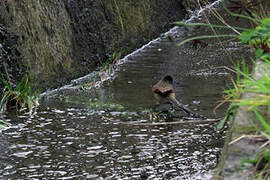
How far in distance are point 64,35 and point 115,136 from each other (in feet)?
9.56

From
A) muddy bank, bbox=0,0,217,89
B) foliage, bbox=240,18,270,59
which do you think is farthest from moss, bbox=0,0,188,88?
foliage, bbox=240,18,270,59

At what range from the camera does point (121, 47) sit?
387 inches

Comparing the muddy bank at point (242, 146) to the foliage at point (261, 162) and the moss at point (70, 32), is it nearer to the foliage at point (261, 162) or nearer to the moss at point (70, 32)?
the foliage at point (261, 162)

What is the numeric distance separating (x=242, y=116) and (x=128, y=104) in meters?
3.84

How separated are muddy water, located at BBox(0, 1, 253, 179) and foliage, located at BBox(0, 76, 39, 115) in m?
0.12

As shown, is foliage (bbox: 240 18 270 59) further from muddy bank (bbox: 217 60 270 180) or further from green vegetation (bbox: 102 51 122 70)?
green vegetation (bbox: 102 51 122 70)

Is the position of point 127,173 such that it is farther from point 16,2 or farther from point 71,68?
point 71,68

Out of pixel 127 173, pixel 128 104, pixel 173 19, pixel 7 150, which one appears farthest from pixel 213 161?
pixel 173 19

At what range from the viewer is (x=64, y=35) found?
8.20 meters

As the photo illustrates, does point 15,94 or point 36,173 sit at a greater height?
point 15,94

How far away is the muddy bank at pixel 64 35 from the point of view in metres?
6.96

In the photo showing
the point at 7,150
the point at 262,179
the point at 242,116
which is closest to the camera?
the point at 262,179

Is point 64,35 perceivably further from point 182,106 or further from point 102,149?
point 102,149

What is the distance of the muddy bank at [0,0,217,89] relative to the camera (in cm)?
696
